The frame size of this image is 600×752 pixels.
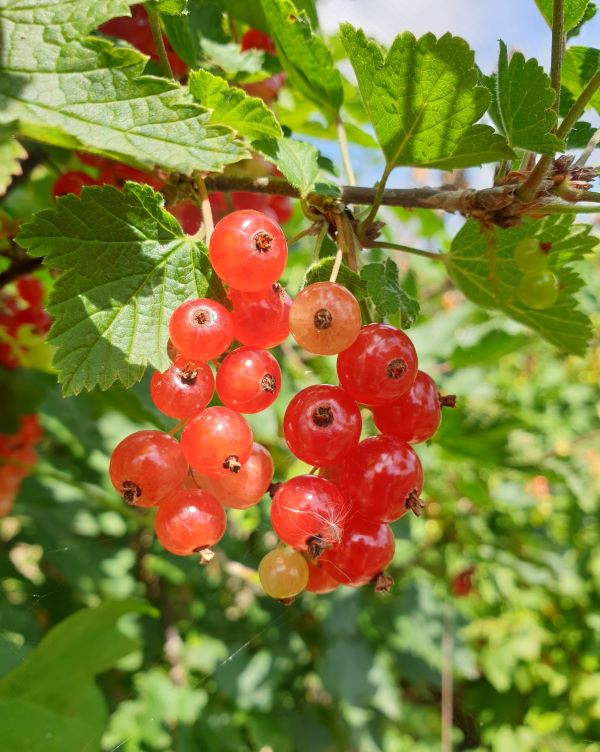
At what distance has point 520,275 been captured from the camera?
0.90m

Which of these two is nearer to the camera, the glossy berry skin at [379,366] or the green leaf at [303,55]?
the glossy berry skin at [379,366]

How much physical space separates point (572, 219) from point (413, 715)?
2.14 m

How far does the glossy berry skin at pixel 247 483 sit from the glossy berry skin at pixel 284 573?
0.24 feet

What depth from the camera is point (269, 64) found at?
1.12 m

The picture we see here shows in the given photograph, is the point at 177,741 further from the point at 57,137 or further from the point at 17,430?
the point at 57,137

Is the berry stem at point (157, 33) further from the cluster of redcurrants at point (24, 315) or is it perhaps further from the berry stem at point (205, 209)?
the cluster of redcurrants at point (24, 315)

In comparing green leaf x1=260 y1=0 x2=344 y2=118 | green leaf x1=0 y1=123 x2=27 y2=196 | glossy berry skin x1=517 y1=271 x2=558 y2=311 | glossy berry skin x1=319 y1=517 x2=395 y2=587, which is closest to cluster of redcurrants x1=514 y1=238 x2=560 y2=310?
glossy berry skin x1=517 y1=271 x2=558 y2=311

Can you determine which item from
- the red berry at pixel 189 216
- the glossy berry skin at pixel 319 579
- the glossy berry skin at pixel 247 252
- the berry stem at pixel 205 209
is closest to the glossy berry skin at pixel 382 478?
the glossy berry skin at pixel 319 579

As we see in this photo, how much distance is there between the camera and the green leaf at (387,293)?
2.47 feet

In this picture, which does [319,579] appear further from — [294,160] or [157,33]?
[157,33]

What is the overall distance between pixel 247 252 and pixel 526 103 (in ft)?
1.25

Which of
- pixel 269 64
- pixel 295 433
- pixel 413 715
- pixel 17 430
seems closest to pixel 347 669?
pixel 413 715

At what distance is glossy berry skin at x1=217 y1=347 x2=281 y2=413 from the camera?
70 centimetres

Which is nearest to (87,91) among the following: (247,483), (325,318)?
(325,318)
